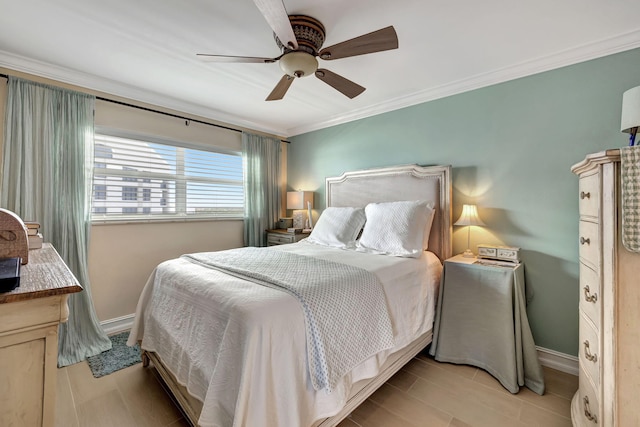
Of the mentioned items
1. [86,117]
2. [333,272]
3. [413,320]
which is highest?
[86,117]

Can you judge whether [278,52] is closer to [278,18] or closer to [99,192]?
[278,18]

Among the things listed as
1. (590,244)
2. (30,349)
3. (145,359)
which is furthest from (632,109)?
(145,359)

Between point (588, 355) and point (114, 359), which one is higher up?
point (588, 355)

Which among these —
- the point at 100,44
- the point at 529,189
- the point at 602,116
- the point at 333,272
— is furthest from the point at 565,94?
the point at 100,44

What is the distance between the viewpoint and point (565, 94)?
7.15 feet

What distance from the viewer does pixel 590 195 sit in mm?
1412

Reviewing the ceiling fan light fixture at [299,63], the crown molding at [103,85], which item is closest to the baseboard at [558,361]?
the ceiling fan light fixture at [299,63]

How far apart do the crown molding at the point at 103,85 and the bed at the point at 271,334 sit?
1.92 metres

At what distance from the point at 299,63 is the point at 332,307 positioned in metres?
1.51

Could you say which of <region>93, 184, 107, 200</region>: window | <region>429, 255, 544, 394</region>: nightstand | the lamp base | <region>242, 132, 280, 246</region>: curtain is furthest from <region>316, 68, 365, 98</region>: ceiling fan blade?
<region>93, 184, 107, 200</region>: window

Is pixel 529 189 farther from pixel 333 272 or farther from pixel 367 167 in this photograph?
pixel 333 272

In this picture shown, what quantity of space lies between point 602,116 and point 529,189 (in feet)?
2.19

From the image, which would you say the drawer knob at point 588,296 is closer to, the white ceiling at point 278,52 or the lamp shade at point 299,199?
the white ceiling at point 278,52

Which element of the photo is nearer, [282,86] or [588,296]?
[588,296]
